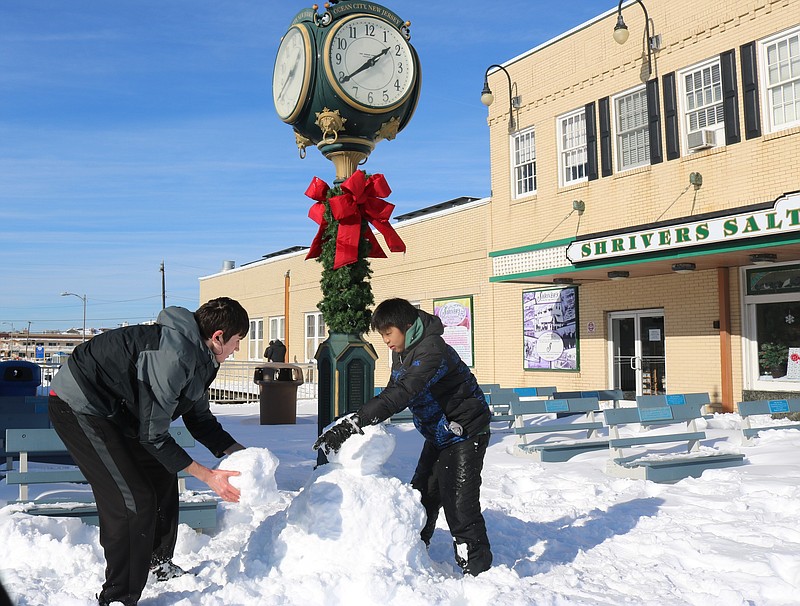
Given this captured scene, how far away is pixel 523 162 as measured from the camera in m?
19.0

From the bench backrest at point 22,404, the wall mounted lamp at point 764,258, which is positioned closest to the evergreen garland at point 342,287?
the bench backrest at point 22,404

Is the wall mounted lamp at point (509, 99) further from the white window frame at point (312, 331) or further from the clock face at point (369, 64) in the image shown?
the white window frame at point (312, 331)

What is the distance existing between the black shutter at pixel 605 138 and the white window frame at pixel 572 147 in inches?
18.9

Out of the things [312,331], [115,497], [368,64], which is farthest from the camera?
[312,331]

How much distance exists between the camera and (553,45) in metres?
18.0

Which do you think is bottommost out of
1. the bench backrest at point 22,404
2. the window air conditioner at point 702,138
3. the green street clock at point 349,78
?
the bench backrest at point 22,404

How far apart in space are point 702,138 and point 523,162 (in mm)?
5192

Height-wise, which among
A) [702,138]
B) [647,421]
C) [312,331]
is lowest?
[647,421]

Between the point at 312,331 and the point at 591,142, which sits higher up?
the point at 591,142

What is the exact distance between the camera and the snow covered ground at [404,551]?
4156mm

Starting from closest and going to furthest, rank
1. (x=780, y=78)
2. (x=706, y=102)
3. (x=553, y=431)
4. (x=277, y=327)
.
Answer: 1. (x=553, y=431)
2. (x=780, y=78)
3. (x=706, y=102)
4. (x=277, y=327)

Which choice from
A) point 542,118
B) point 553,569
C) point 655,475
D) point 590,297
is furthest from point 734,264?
point 553,569

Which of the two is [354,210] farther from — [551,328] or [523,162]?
[523,162]

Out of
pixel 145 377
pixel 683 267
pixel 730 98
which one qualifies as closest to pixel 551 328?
pixel 683 267
